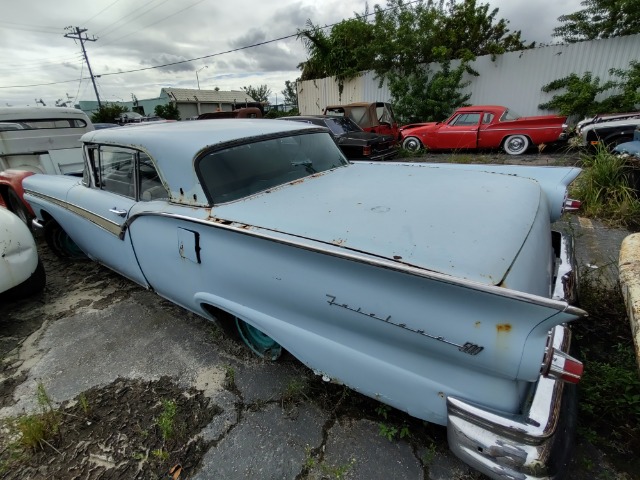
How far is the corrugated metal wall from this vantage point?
34.1ft

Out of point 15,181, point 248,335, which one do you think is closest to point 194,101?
point 15,181

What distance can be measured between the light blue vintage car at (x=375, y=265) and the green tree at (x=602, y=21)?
13.1 metres

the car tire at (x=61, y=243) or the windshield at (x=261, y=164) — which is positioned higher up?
the windshield at (x=261, y=164)

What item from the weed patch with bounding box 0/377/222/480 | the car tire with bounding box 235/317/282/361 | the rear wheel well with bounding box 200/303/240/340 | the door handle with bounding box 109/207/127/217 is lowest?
the weed patch with bounding box 0/377/222/480

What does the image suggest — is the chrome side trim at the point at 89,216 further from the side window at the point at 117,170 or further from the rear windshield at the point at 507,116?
the rear windshield at the point at 507,116

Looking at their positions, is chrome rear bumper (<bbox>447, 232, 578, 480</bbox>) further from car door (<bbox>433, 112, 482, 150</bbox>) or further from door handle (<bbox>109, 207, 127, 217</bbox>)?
car door (<bbox>433, 112, 482, 150</bbox>)

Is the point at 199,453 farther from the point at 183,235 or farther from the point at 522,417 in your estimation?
the point at 522,417

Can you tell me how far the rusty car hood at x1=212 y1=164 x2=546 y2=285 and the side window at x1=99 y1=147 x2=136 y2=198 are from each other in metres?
1.00

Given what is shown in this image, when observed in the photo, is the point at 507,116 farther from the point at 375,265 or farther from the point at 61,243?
the point at 61,243

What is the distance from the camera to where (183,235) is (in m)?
2.02

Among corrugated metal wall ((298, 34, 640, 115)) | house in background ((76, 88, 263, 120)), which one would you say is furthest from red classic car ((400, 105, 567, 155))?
house in background ((76, 88, 263, 120))

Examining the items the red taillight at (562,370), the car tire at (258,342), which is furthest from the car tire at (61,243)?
the red taillight at (562,370)

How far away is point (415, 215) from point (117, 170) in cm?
231

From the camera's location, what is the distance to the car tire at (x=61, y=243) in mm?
3777
